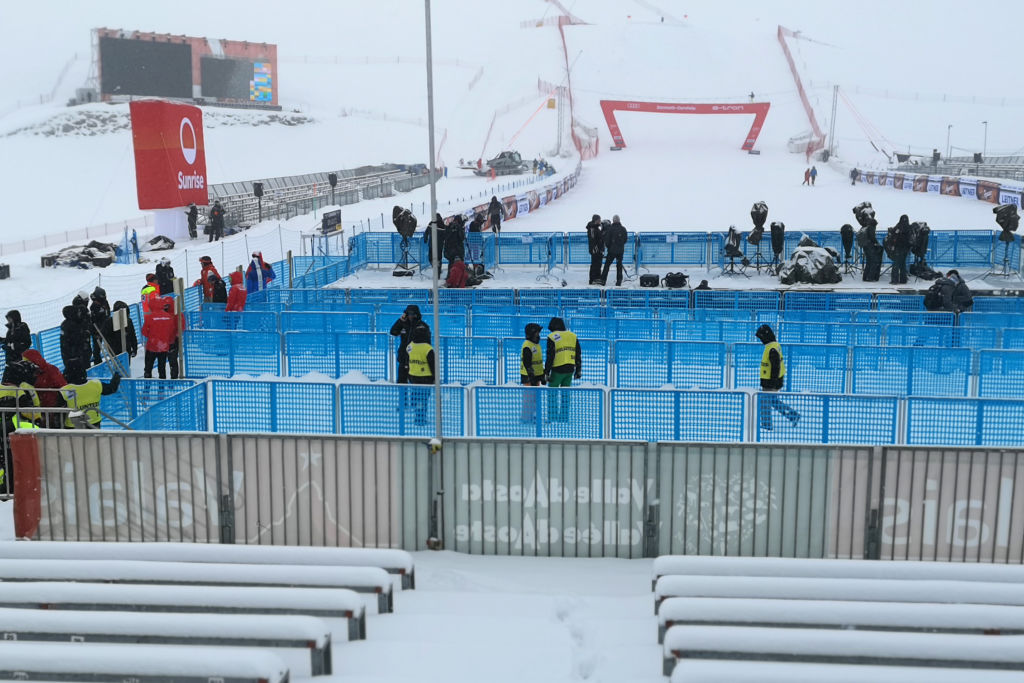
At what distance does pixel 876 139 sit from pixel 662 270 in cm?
8191

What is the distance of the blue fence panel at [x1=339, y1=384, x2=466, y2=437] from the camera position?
1189 centimetres

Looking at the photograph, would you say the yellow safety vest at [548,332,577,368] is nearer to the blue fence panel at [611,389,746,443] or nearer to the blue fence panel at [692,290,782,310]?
the blue fence panel at [611,389,746,443]

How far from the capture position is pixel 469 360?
14586mm

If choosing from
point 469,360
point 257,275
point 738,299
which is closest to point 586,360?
point 469,360

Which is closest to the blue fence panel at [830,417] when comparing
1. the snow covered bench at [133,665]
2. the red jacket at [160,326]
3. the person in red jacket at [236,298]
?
the snow covered bench at [133,665]

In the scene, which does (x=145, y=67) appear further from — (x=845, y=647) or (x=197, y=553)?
(x=845, y=647)

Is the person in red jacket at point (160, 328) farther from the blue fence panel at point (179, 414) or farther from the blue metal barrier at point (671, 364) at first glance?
the blue metal barrier at point (671, 364)

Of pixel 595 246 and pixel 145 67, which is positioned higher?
pixel 145 67

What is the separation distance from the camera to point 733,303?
21.8 metres

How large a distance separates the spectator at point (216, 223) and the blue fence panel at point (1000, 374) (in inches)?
1041

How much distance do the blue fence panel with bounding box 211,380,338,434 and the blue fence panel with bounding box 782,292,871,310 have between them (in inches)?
457

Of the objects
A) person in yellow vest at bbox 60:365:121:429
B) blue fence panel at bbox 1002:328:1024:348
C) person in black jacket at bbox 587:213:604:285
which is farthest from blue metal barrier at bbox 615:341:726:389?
person in black jacket at bbox 587:213:604:285

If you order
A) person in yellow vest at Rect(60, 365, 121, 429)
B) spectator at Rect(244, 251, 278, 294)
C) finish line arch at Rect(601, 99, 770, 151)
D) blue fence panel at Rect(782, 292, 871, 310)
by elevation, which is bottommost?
person in yellow vest at Rect(60, 365, 121, 429)

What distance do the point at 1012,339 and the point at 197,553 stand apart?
41.6 feet
